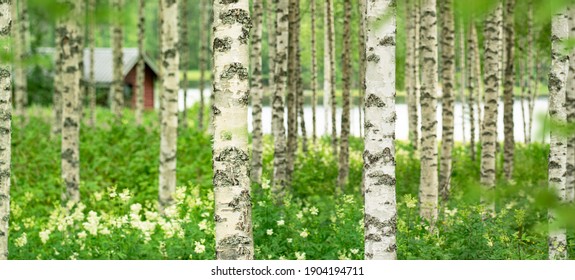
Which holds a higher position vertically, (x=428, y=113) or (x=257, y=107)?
(x=257, y=107)

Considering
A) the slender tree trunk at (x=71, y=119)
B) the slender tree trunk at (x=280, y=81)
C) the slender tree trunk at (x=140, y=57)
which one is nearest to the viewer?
the slender tree trunk at (x=71, y=119)

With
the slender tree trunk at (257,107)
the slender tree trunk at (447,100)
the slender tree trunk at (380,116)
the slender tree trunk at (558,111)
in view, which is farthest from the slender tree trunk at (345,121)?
the slender tree trunk at (380,116)

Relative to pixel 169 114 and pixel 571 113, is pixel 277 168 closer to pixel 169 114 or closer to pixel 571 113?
pixel 169 114

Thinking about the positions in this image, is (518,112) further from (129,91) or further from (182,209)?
(182,209)

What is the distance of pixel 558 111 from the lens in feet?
28.4

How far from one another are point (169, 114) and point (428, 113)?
13.8 ft

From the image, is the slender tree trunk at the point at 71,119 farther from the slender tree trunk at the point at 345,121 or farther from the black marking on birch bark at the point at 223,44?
the black marking on birch bark at the point at 223,44

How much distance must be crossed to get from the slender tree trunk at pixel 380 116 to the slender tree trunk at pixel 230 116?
115 cm

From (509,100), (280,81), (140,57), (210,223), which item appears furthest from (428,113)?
(140,57)

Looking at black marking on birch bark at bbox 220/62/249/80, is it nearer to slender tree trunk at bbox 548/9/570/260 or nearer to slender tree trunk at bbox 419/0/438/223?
slender tree trunk at bbox 548/9/570/260

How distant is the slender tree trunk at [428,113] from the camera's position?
33.0 ft

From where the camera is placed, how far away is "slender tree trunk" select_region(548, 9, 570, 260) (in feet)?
26.8

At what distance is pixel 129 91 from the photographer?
39281mm
